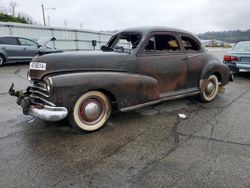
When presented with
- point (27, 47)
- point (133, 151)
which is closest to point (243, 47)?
point (133, 151)

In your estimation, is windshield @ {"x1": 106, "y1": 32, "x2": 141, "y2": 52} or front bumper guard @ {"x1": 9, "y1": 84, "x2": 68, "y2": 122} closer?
front bumper guard @ {"x1": 9, "y1": 84, "x2": 68, "y2": 122}

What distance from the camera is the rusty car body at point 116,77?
4.08 meters

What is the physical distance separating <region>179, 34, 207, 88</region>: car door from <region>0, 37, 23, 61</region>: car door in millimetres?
10245

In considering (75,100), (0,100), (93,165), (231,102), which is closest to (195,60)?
(231,102)

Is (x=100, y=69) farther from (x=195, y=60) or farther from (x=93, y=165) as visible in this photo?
(x=195, y=60)

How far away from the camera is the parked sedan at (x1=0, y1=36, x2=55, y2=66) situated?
42.7 feet

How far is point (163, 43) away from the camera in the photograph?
220 inches

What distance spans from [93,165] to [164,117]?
7.67ft

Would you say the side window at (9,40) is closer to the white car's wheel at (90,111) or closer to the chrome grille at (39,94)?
the chrome grille at (39,94)

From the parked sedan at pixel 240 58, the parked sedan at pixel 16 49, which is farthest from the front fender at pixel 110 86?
the parked sedan at pixel 16 49

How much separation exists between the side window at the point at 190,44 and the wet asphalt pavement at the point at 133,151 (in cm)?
154

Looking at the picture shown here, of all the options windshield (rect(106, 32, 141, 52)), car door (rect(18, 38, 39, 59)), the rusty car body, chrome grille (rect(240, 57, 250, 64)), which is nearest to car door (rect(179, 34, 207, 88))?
the rusty car body

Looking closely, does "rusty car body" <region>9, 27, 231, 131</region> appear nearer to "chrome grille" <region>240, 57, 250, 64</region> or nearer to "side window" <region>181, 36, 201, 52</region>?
"side window" <region>181, 36, 201, 52</region>

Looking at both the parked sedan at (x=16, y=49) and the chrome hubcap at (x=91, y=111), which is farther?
the parked sedan at (x=16, y=49)
